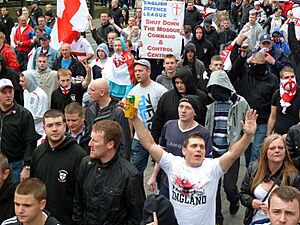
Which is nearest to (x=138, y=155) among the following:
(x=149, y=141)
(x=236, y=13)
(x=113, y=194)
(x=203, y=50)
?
(x=149, y=141)

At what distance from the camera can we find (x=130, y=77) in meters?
9.66

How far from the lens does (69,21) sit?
1019 cm

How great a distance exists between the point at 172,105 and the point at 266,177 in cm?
202

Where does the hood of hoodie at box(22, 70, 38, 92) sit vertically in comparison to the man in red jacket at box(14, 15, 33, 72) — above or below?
above

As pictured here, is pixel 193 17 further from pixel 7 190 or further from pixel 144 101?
pixel 7 190

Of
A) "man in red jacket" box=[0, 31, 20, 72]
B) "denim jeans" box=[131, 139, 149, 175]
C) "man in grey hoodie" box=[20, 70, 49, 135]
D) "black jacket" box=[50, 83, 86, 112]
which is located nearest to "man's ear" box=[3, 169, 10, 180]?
"denim jeans" box=[131, 139, 149, 175]

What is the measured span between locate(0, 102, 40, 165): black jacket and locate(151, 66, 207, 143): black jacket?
1.49 m

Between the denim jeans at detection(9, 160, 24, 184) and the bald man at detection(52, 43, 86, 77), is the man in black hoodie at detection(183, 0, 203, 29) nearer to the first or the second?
the bald man at detection(52, 43, 86, 77)

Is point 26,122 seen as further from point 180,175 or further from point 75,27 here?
point 75,27

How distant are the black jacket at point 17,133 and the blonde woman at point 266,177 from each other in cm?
251

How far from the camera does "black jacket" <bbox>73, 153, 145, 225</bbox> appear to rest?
474 centimetres

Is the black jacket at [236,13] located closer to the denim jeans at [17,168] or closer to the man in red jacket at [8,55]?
the man in red jacket at [8,55]

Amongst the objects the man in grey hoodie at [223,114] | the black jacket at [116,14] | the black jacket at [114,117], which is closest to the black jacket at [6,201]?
the black jacket at [114,117]

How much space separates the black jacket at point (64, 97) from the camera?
8.14 meters
